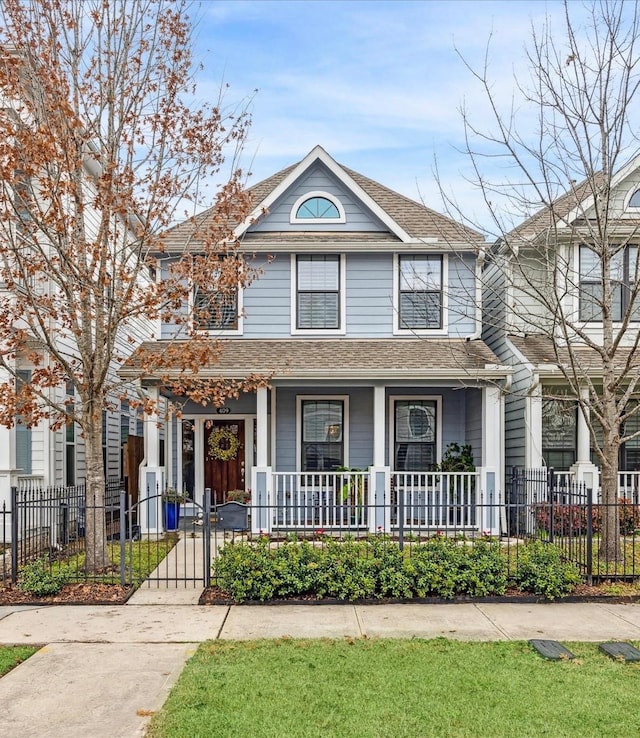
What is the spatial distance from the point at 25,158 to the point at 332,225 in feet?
23.7

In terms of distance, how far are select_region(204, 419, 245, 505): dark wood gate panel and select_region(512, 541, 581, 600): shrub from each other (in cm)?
778

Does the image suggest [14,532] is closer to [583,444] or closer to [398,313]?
[398,313]

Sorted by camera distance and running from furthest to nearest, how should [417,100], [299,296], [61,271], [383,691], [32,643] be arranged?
[299,296] → [417,100] → [61,271] → [32,643] → [383,691]

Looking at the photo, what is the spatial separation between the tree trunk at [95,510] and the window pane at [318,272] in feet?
20.3

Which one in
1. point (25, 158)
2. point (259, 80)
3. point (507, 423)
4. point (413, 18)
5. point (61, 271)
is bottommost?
point (507, 423)

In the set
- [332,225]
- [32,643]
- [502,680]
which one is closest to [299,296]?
[332,225]

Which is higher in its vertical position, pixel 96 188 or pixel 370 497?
pixel 96 188

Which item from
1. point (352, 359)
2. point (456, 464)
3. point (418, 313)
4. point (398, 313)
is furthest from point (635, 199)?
point (352, 359)

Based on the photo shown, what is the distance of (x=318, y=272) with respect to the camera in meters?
15.1

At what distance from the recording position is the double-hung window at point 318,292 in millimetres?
15125

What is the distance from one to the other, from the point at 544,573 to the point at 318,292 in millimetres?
7988

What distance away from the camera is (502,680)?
5.93 meters

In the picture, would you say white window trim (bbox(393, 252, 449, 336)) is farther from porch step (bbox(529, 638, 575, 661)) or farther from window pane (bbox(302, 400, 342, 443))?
porch step (bbox(529, 638, 575, 661))

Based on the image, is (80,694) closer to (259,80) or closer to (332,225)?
(259,80)
